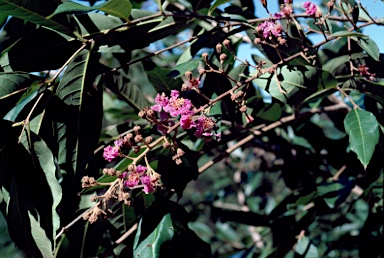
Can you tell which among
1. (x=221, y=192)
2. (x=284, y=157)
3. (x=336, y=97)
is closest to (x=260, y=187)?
(x=221, y=192)

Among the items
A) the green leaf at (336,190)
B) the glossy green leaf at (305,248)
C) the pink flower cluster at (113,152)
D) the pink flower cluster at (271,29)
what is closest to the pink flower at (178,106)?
the pink flower cluster at (113,152)

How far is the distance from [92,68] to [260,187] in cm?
162

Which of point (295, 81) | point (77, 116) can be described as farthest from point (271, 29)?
point (77, 116)

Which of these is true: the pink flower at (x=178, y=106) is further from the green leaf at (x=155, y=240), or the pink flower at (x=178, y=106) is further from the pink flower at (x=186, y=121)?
the green leaf at (x=155, y=240)

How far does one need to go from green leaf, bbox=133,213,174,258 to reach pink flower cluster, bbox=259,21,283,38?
1.55 ft

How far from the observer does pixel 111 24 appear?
926 mm

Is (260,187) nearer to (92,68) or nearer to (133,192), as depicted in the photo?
(133,192)

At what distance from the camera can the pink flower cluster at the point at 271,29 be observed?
895 millimetres

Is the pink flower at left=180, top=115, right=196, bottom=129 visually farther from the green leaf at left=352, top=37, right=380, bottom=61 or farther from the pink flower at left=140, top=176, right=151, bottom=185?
the green leaf at left=352, top=37, right=380, bottom=61

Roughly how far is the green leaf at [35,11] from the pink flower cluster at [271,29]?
43 cm

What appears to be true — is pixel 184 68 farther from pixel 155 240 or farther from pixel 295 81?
pixel 155 240

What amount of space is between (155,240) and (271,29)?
1.74 feet

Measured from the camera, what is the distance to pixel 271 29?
0.90m

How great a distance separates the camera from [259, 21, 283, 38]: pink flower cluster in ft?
2.93
